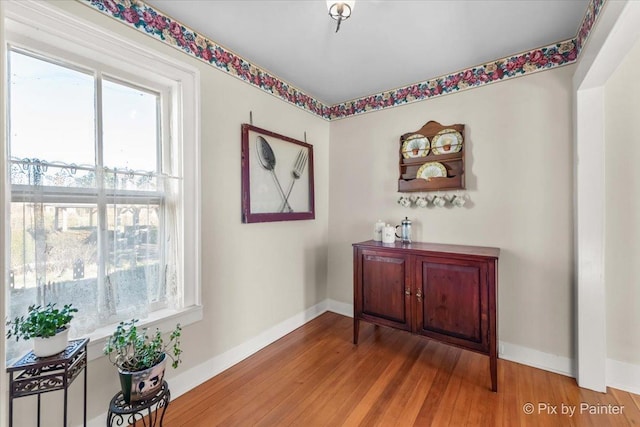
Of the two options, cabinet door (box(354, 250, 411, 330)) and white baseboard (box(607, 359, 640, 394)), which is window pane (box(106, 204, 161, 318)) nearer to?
cabinet door (box(354, 250, 411, 330))

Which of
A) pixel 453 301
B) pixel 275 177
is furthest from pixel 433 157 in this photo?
pixel 275 177

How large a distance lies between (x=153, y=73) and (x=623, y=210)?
323 centimetres

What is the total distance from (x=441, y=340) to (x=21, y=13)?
10.1ft

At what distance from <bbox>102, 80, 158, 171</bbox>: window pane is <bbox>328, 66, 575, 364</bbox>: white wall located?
7.20 feet

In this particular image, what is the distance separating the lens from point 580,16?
1737 mm

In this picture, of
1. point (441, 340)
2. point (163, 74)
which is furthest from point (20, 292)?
point (441, 340)

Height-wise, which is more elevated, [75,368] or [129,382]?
[75,368]

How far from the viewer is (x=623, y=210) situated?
188 centimetres

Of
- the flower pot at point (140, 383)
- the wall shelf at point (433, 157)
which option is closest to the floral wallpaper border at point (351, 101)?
the wall shelf at point (433, 157)

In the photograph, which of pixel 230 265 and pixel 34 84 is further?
pixel 230 265

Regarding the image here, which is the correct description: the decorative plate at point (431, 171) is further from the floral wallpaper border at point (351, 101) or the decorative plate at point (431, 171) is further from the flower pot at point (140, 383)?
the flower pot at point (140, 383)

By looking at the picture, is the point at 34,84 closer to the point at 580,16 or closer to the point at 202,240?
the point at 202,240

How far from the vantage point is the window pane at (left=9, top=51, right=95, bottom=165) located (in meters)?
1.31

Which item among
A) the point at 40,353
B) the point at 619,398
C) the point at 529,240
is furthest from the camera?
the point at 529,240
